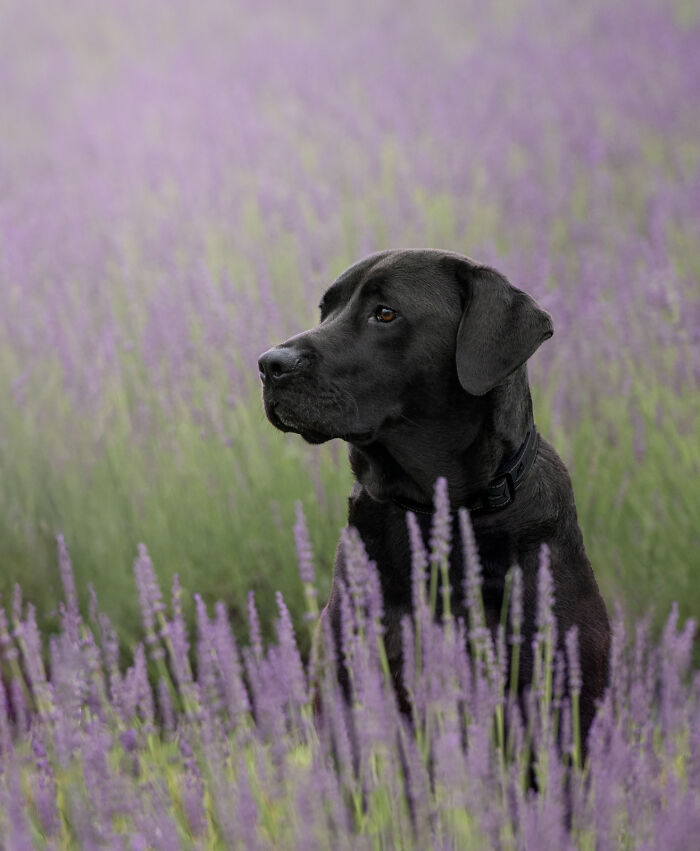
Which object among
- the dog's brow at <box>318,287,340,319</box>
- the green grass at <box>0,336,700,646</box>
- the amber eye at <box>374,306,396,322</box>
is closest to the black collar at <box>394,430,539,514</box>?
the amber eye at <box>374,306,396,322</box>

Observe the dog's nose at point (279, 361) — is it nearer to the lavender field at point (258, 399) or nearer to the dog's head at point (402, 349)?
the dog's head at point (402, 349)

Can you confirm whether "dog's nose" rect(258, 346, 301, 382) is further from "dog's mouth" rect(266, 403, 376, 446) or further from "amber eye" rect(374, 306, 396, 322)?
"amber eye" rect(374, 306, 396, 322)

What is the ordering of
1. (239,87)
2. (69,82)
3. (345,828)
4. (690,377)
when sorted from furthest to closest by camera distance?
(69,82)
(239,87)
(690,377)
(345,828)

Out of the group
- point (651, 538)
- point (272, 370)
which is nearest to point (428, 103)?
point (651, 538)

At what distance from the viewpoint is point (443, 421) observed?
8.64ft

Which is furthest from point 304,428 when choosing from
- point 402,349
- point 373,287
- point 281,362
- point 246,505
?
point 246,505

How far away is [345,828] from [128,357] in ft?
10.6

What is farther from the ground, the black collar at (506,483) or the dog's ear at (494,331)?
the dog's ear at (494,331)

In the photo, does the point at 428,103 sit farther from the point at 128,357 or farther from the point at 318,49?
the point at 128,357

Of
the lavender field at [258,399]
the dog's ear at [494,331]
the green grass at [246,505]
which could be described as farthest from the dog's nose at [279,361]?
the green grass at [246,505]

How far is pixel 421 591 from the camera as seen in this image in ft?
6.16

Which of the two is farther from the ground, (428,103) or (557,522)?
(428,103)

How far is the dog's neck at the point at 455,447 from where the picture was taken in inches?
102

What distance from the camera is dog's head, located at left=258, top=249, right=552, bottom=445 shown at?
2.51m
